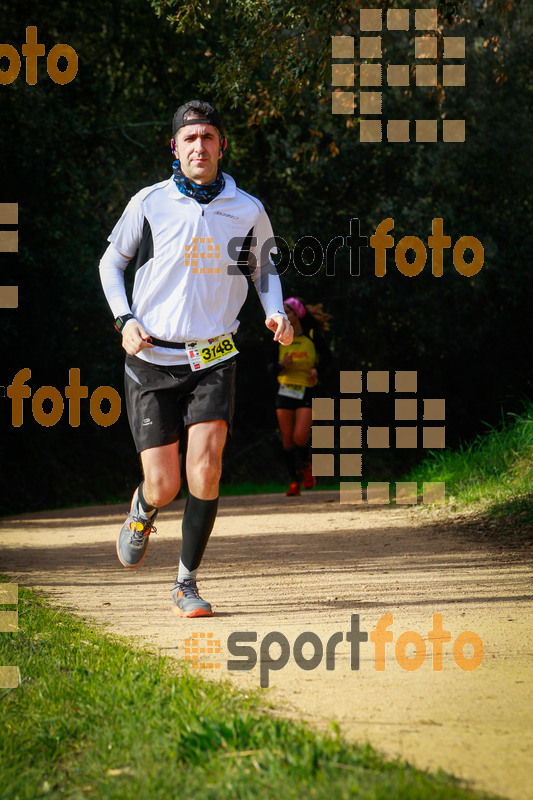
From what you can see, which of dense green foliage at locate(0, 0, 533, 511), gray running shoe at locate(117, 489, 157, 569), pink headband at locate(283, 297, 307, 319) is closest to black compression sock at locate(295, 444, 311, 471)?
pink headband at locate(283, 297, 307, 319)

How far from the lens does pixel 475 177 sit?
66.1 feet

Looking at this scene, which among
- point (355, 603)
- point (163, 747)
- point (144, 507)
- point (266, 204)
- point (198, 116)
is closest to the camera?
point (163, 747)

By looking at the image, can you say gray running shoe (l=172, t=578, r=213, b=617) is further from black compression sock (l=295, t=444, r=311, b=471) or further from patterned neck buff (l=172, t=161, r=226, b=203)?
black compression sock (l=295, t=444, r=311, b=471)

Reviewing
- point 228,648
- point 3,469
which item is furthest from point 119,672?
point 3,469

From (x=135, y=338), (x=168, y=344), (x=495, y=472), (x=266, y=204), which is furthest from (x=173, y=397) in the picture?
(x=266, y=204)

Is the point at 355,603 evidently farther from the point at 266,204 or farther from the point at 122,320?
the point at 266,204

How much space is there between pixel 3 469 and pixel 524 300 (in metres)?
11.0

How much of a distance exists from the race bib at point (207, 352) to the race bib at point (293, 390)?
6.54m

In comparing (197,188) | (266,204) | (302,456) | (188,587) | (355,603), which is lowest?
(302,456)

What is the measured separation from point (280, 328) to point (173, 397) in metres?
0.64

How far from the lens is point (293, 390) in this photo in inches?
456

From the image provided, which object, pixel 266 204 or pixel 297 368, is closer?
pixel 297 368

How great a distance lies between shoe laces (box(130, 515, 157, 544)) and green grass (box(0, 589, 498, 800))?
161 cm

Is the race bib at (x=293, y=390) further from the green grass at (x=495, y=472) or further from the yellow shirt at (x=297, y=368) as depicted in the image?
the green grass at (x=495, y=472)
